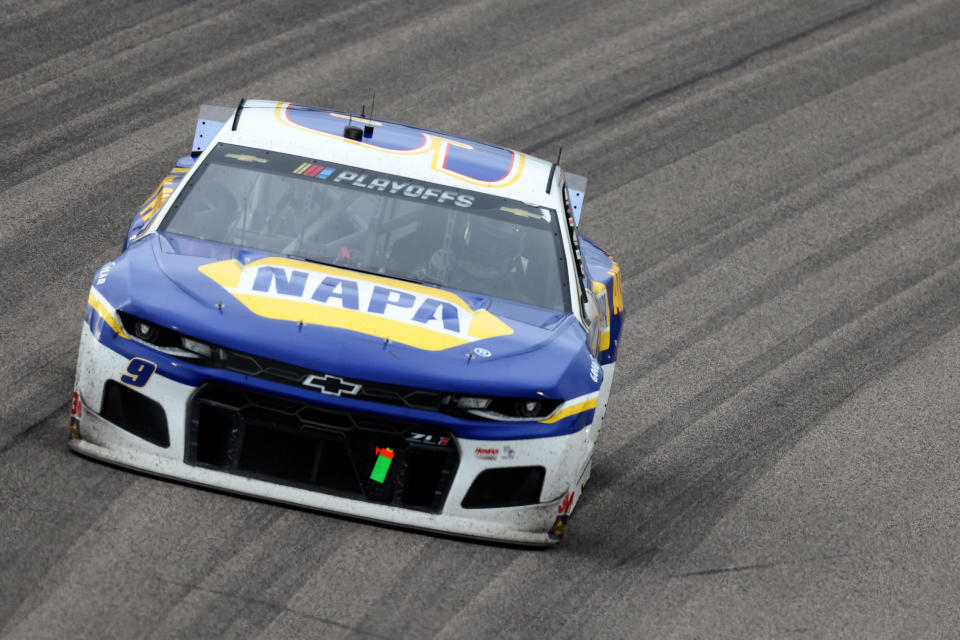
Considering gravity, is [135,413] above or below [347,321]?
below

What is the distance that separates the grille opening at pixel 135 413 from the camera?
571 cm

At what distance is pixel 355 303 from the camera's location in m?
5.85

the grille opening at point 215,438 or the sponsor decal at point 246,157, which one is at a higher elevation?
the sponsor decal at point 246,157

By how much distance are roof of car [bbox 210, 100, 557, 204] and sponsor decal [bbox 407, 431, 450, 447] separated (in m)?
1.65

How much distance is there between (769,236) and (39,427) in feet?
20.1

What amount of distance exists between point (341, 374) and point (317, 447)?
1.12 ft

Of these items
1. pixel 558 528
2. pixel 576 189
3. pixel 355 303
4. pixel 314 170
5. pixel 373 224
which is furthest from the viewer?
pixel 576 189

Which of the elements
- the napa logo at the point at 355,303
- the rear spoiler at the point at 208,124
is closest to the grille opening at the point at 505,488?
the napa logo at the point at 355,303

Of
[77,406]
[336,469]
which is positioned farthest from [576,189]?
[77,406]

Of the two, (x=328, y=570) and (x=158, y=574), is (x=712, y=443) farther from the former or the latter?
(x=158, y=574)

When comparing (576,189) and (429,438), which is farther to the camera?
(576,189)

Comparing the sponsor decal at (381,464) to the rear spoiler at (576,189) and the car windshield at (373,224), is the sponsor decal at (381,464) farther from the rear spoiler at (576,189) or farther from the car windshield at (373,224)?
the rear spoiler at (576,189)

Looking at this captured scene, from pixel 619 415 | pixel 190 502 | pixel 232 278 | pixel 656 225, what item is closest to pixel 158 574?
pixel 190 502

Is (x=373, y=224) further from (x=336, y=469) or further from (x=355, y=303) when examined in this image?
(x=336, y=469)
